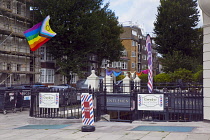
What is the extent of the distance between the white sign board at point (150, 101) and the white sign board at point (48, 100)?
3.80 metres

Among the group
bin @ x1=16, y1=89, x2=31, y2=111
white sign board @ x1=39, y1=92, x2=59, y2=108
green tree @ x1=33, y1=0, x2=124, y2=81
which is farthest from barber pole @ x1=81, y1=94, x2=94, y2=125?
green tree @ x1=33, y1=0, x2=124, y2=81

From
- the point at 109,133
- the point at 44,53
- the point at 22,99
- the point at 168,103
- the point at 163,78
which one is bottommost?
the point at 109,133

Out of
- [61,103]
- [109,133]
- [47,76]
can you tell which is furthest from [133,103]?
[47,76]

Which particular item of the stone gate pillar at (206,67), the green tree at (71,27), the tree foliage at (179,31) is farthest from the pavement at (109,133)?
the tree foliage at (179,31)

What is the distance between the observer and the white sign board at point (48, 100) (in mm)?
14391

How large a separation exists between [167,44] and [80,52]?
1189cm

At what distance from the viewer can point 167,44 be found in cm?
4275

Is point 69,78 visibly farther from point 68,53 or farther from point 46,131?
A: point 46,131

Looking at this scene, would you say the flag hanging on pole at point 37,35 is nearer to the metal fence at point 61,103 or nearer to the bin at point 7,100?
the bin at point 7,100

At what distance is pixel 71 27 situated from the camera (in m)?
38.2

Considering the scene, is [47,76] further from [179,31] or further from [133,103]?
[133,103]

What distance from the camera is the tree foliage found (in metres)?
41.6

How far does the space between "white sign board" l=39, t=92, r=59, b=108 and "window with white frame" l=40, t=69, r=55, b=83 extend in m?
28.6

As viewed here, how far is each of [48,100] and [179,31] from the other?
3066 cm
